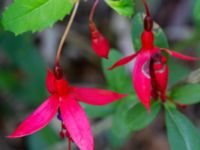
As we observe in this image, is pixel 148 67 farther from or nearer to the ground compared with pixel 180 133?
farther from the ground

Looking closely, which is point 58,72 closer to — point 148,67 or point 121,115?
point 148,67

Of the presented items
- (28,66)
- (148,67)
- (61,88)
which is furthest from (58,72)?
(28,66)

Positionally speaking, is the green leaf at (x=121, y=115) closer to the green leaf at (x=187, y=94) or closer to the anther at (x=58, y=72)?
the green leaf at (x=187, y=94)

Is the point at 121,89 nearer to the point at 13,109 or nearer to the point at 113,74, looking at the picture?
the point at 113,74

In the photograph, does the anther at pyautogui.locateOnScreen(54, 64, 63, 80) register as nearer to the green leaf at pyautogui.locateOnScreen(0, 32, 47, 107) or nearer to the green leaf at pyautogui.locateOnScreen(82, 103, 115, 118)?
the green leaf at pyautogui.locateOnScreen(82, 103, 115, 118)

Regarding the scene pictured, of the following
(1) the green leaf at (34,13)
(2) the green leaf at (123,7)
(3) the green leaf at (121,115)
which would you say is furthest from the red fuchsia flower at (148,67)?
(3) the green leaf at (121,115)

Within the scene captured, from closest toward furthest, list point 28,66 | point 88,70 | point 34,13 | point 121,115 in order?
point 34,13, point 121,115, point 28,66, point 88,70
